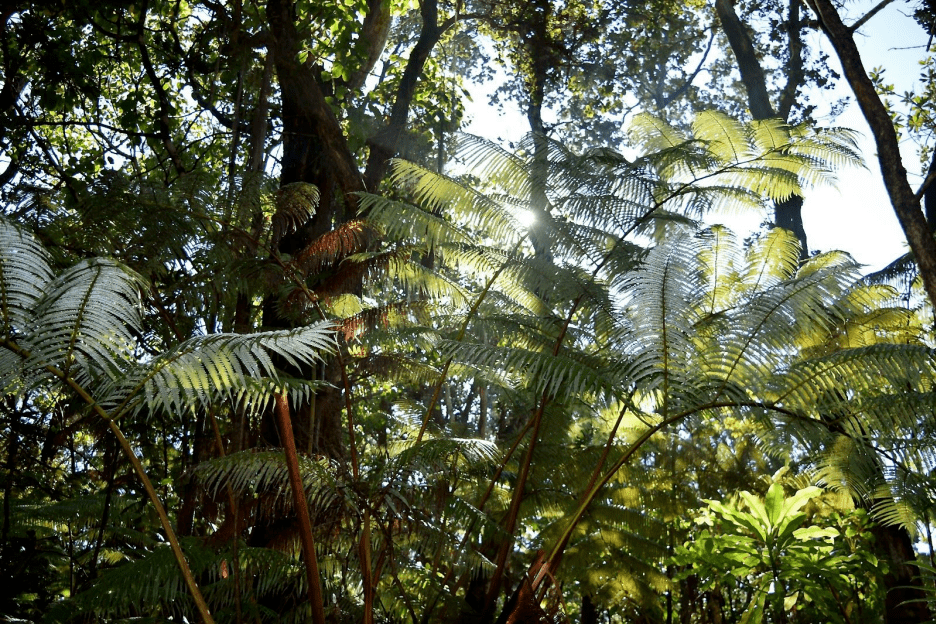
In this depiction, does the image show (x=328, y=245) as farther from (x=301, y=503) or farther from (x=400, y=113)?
(x=400, y=113)

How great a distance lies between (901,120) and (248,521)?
22.9 ft

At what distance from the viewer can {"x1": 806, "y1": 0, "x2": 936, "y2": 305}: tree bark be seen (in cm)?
337

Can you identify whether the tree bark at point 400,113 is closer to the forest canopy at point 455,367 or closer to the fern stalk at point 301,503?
the forest canopy at point 455,367

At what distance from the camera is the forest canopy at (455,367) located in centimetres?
280

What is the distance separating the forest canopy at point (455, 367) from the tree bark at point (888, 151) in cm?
1

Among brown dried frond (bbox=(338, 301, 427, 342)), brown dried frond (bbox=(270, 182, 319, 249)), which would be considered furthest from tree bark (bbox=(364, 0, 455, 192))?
brown dried frond (bbox=(338, 301, 427, 342))

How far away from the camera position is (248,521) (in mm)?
3535

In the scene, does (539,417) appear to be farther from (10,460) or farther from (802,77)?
(802,77)

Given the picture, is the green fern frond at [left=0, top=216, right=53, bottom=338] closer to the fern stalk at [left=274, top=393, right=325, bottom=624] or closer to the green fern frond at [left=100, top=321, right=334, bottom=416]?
the green fern frond at [left=100, top=321, right=334, bottom=416]

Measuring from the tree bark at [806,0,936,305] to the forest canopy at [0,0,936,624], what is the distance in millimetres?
14

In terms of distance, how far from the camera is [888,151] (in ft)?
11.8

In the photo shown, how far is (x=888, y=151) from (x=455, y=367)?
2.43 m

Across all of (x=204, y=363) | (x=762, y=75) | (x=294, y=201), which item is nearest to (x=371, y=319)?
(x=294, y=201)

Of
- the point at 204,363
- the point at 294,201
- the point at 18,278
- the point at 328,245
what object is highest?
the point at 294,201
